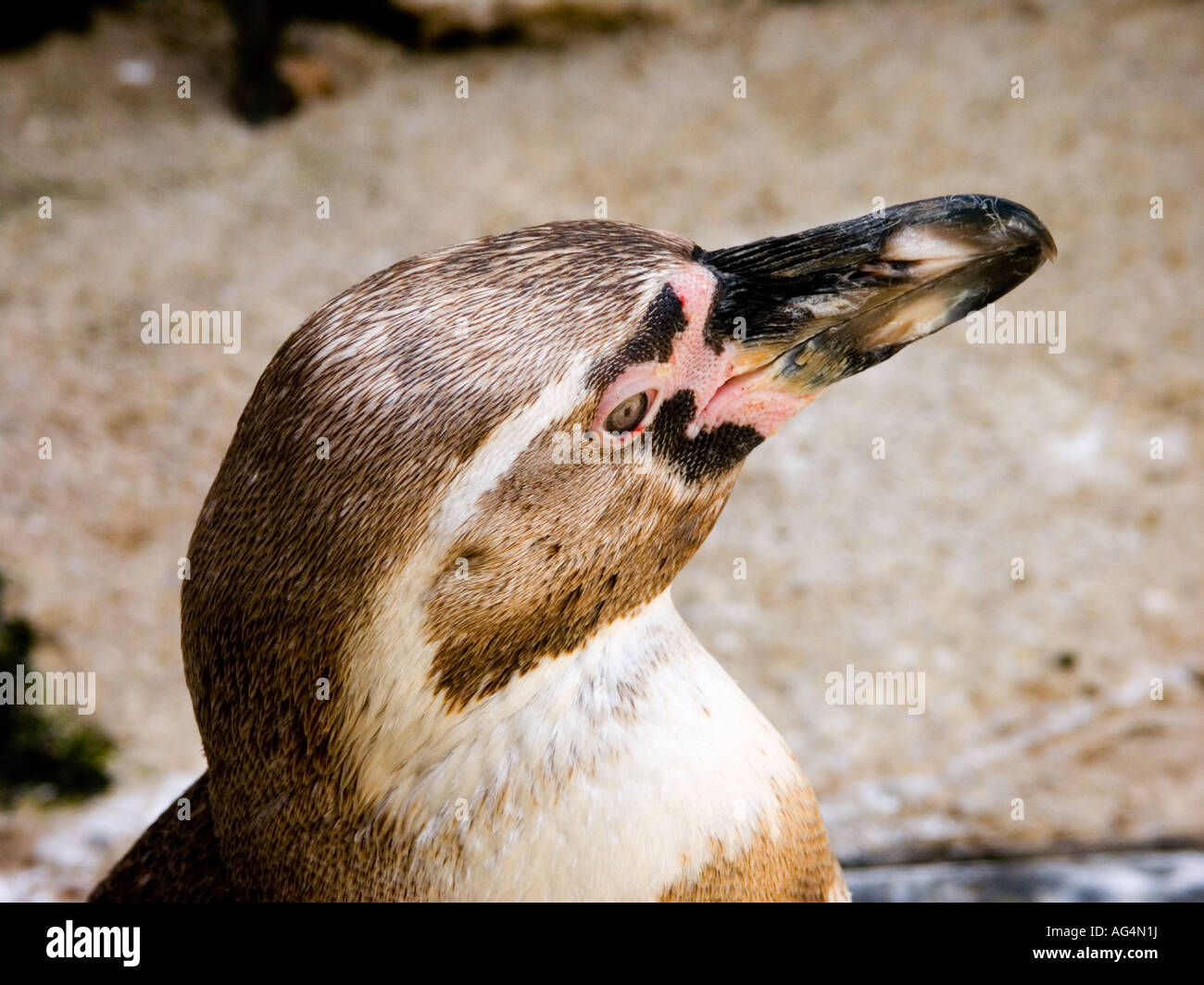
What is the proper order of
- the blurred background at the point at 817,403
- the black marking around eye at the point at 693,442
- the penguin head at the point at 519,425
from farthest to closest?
the blurred background at the point at 817,403 < the black marking around eye at the point at 693,442 < the penguin head at the point at 519,425

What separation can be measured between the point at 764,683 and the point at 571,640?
153 centimetres

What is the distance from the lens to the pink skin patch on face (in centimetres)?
99

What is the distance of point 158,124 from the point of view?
3867mm

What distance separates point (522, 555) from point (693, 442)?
20 cm

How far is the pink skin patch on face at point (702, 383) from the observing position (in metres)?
0.99

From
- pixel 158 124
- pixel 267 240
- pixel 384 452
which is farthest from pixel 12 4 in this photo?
pixel 384 452

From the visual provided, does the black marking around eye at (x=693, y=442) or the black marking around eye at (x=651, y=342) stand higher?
the black marking around eye at (x=651, y=342)

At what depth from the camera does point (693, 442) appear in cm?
107

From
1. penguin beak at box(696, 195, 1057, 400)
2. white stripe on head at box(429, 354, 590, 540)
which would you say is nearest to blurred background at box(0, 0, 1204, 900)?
penguin beak at box(696, 195, 1057, 400)

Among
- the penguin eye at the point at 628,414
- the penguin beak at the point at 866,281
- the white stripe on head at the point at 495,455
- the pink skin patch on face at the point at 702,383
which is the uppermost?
the penguin beak at the point at 866,281

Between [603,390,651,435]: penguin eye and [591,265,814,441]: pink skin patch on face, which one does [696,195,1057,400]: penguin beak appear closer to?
[591,265,814,441]: pink skin patch on face

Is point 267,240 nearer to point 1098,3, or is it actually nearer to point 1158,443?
point 1158,443

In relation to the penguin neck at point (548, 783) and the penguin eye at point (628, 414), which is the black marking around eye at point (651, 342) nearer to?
the penguin eye at point (628, 414)

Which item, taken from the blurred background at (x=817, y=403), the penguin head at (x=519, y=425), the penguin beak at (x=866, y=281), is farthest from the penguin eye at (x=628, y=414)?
the blurred background at (x=817, y=403)
